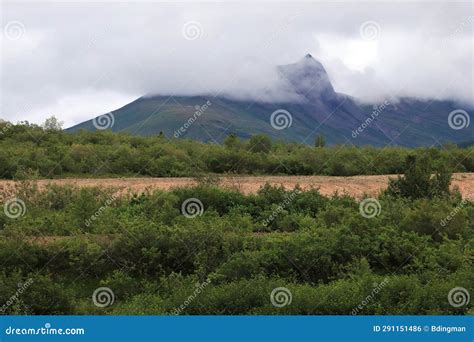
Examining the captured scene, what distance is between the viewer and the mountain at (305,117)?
101 m

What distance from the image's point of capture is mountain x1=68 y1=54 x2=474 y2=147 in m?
101

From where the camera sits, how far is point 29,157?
32875 millimetres

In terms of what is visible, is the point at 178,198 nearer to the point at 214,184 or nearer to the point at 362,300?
the point at 214,184

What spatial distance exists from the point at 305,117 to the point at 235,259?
10132 centimetres

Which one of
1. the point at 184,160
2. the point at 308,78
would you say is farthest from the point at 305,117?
the point at 184,160

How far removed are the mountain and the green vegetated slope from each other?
75.4 m

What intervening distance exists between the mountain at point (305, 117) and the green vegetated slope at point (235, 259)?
75.4 meters

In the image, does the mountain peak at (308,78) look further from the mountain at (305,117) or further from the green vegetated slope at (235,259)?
the green vegetated slope at (235,259)

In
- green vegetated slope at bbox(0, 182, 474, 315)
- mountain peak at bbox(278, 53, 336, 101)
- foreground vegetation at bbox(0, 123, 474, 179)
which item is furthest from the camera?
mountain peak at bbox(278, 53, 336, 101)

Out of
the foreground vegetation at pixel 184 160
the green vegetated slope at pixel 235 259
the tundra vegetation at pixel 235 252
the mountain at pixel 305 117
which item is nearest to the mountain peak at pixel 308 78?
the mountain at pixel 305 117

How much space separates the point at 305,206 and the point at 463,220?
5.19 meters

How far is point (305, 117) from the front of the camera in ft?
374

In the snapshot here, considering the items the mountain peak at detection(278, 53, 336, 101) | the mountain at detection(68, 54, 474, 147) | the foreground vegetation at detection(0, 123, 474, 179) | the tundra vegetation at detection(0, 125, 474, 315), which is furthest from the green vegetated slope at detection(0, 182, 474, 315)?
the mountain at detection(68, 54, 474, 147)

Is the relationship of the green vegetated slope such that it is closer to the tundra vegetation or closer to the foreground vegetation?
the tundra vegetation
